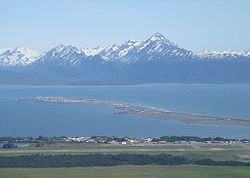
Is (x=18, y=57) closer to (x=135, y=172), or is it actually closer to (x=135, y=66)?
(x=135, y=66)

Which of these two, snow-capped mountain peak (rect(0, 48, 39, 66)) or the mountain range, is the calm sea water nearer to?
the mountain range

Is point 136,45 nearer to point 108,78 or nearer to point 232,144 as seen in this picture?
point 108,78

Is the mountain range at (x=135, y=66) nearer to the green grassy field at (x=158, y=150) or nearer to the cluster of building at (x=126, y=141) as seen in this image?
the cluster of building at (x=126, y=141)

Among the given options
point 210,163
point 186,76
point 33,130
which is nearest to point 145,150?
point 210,163

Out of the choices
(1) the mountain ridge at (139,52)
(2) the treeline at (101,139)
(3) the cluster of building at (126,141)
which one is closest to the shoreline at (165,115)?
(2) the treeline at (101,139)

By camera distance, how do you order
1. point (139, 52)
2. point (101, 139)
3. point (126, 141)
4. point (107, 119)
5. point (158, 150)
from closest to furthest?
1. point (158, 150)
2. point (126, 141)
3. point (101, 139)
4. point (107, 119)
5. point (139, 52)

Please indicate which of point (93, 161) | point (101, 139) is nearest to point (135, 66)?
point (101, 139)
